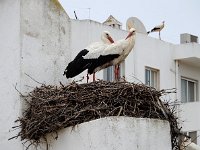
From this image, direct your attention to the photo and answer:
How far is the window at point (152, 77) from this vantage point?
2802 centimetres

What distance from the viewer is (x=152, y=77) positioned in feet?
93.8

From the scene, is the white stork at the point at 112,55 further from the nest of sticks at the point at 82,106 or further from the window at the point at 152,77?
the window at the point at 152,77

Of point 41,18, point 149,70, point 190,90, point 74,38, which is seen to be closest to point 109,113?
point 41,18

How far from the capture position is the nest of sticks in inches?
529

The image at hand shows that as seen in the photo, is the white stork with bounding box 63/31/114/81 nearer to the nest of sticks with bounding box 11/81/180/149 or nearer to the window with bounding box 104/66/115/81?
the nest of sticks with bounding box 11/81/180/149

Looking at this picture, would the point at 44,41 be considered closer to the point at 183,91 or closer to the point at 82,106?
the point at 82,106

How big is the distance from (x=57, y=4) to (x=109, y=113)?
269 cm

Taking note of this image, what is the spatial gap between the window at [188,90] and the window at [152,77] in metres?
1.41

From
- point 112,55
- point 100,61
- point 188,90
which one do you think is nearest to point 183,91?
point 188,90

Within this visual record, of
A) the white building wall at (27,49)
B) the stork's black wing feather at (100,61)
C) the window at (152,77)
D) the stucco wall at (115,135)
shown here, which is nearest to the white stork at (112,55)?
the stork's black wing feather at (100,61)

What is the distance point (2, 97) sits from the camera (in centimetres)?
1427

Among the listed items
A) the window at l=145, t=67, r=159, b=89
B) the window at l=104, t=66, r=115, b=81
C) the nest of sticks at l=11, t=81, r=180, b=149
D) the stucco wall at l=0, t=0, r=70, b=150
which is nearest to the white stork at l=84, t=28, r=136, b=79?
the stucco wall at l=0, t=0, r=70, b=150

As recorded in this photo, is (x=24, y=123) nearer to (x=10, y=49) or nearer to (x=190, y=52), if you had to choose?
(x=10, y=49)

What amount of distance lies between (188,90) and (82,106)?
16785 millimetres
